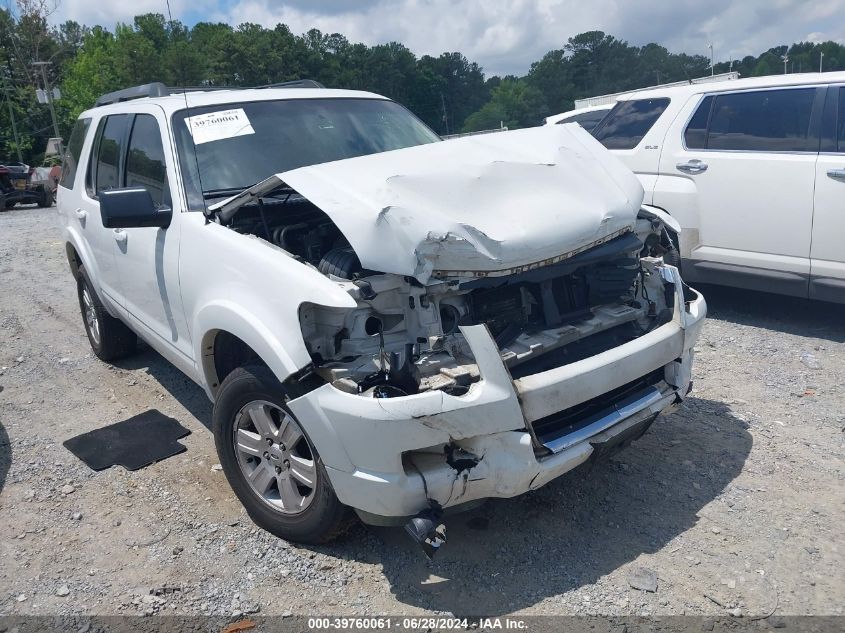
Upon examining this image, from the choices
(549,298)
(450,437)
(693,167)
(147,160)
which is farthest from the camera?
(693,167)

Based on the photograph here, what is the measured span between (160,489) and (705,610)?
2.74m

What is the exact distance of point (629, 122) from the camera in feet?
22.1

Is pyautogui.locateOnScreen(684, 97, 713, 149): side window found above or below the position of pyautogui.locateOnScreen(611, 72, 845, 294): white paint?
above

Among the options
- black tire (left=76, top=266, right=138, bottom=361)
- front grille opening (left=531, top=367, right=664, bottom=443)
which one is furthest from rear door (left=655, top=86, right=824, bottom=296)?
black tire (left=76, top=266, right=138, bottom=361)

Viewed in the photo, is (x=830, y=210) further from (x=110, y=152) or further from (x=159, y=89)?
(x=110, y=152)

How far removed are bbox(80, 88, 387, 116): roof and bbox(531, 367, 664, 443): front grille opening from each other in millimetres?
2664

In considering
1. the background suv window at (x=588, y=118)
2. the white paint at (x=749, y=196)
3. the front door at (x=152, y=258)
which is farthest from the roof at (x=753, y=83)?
the front door at (x=152, y=258)

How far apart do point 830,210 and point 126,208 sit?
4.79 metres

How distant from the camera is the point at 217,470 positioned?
3.99 meters

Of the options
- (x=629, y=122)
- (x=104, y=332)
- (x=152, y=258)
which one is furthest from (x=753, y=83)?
(x=104, y=332)

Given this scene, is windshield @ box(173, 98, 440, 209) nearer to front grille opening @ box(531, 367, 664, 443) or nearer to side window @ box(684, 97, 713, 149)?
front grille opening @ box(531, 367, 664, 443)

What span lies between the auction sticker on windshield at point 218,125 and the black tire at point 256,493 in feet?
4.91

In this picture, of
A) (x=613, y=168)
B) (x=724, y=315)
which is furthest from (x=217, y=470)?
(x=724, y=315)

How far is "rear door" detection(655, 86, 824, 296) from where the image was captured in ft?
17.9
